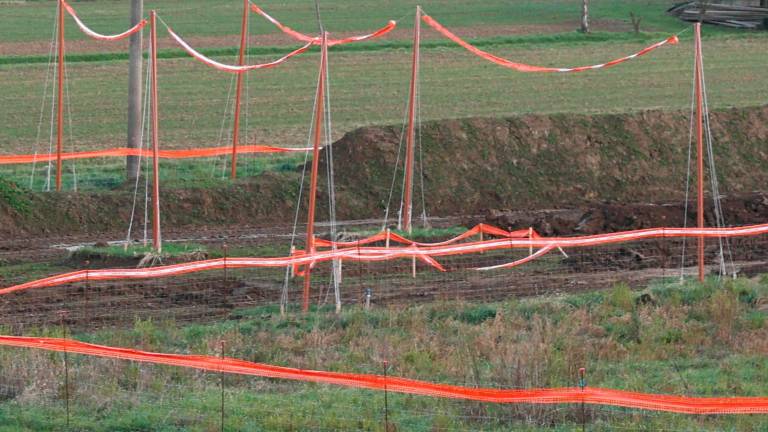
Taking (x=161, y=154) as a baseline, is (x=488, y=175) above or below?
below

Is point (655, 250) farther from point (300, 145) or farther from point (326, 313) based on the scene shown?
point (300, 145)

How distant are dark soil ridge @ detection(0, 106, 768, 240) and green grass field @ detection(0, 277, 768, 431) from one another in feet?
23.1

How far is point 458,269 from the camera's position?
18484 mm

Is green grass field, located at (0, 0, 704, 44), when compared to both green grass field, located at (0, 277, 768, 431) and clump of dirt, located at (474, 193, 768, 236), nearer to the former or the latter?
clump of dirt, located at (474, 193, 768, 236)

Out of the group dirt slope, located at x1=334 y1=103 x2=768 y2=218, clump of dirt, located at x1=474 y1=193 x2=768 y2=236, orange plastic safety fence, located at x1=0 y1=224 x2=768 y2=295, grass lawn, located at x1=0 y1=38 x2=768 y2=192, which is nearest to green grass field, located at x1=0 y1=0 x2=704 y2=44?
grass lawn, located at x1=0 y1=38 x2=768 y2=192

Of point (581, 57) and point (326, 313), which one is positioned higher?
point (581, 57)

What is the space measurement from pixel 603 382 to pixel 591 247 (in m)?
7.92

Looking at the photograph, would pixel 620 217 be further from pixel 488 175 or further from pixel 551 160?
pixel 551 160

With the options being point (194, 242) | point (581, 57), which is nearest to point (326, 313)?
point (194, 242)

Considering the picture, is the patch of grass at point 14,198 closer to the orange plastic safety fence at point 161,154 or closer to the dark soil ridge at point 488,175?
the dark soil ridge at point 488,175

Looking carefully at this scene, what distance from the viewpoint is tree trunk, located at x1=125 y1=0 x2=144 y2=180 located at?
22.3m

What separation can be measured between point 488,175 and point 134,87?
7006 mm

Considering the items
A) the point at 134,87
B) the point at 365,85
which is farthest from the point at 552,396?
the point at 365,85

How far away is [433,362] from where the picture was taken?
12461 mm
